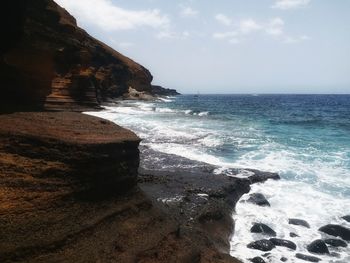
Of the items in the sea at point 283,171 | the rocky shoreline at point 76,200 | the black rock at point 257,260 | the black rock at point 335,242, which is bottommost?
the black rock at point 335,242

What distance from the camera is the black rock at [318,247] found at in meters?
8.41

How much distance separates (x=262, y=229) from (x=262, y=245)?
78cm

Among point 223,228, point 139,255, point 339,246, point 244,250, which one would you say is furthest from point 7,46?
point 339,246

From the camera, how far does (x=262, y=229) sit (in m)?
9.09

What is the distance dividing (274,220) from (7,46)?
824cm

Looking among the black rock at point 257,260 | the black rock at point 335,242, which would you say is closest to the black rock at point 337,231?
the black rock at point 335,242

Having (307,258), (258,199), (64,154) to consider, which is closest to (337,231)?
(307,258)

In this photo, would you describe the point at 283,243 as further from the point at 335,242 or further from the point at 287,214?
the point at 287,214

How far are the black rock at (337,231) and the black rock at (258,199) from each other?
1.73 m

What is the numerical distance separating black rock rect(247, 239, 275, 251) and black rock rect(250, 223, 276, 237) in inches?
20.1

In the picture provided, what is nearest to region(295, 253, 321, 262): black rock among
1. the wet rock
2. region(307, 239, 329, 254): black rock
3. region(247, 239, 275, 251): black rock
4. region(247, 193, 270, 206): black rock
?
region(307, 239, 329, 254): black rock

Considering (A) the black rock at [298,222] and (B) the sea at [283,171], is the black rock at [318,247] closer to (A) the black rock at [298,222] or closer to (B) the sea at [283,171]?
(B) the sea at [283,171]

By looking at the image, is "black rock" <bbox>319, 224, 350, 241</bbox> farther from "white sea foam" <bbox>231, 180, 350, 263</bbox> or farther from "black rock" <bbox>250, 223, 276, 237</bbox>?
"black rock" <bbox>250, 223, 276, 237</bbox>

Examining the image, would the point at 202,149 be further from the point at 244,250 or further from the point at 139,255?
the point at 139,255
